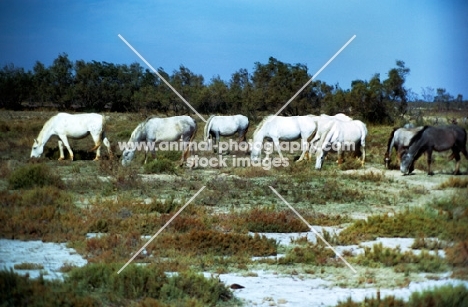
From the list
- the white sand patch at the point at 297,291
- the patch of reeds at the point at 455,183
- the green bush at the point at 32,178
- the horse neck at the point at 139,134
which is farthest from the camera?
the horse neck at the point at 139,134

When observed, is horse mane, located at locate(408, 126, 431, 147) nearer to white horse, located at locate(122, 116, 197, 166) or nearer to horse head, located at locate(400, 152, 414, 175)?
horse head, located at locate(400, 152, 414, 175)

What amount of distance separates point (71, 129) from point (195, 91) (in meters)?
12.4

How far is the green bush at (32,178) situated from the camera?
1352cm

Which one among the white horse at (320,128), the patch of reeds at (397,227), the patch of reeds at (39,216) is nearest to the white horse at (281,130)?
the white horse at (320,128)

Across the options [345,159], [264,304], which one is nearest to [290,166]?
[345,159]

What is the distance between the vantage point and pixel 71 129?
20.6 metres

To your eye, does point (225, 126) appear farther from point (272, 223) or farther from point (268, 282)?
point (268, 282)

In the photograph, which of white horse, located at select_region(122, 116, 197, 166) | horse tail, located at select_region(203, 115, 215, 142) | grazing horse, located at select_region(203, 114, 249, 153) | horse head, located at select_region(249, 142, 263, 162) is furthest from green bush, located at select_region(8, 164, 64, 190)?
grazing horse, located at select_region(203, 114, 249, 153)

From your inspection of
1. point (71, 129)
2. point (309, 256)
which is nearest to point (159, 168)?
point (71, 129)

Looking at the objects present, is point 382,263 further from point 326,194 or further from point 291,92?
point 291,92

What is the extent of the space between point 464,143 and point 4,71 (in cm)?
1269

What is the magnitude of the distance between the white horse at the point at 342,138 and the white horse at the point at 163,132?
14.1 feet

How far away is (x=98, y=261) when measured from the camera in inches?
355

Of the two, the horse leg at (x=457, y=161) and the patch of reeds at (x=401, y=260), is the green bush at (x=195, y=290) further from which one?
the horse leg at (x=457, y=161)
